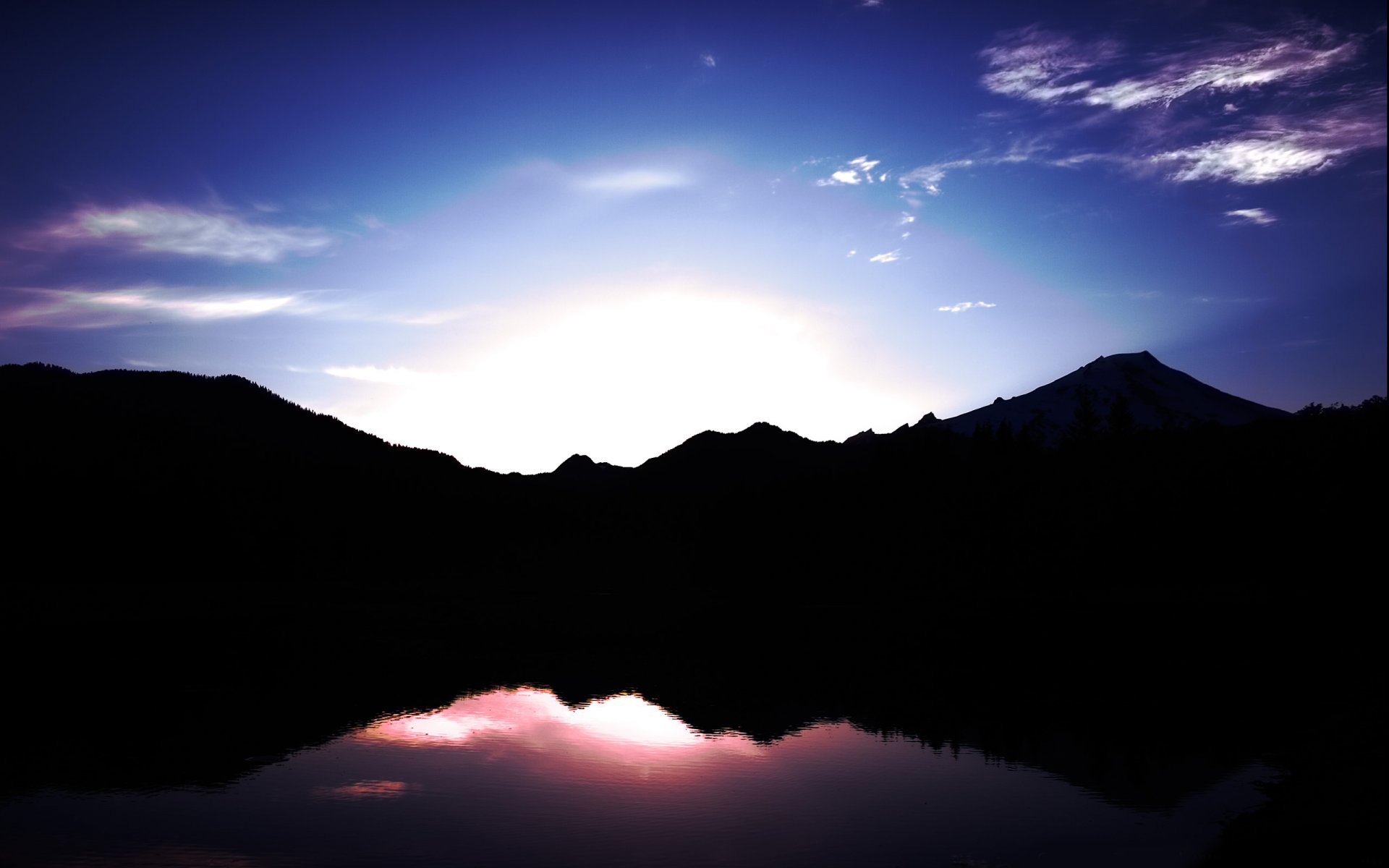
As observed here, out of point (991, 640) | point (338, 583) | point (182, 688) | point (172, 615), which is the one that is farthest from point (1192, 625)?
point (338, 583)

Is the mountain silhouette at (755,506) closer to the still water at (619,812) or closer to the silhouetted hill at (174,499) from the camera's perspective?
the silhouetted hill at (174,499)

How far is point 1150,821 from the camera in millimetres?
24766

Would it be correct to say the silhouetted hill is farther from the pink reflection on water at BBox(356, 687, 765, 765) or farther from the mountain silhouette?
the pink reflection on water at BBox(356, 687, 765, 765)

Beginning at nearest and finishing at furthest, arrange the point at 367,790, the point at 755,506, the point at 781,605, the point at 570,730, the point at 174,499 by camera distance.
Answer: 1. the point at 367,790
2. the point at 570,730
3. the point at 781,605
4. the point at 174,499
5. the point at 755,506

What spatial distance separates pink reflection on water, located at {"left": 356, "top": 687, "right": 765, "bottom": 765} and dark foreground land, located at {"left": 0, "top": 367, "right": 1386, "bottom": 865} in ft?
6.35

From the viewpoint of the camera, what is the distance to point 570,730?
123ft

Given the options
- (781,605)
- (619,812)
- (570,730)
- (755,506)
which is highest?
(755,506)

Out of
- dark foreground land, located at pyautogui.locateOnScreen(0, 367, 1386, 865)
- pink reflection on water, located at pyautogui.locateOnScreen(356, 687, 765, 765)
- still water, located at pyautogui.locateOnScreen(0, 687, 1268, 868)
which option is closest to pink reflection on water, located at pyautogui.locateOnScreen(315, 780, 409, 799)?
still water, located at pyautogui.locateOnScreen(0, 687, 1268, 868)

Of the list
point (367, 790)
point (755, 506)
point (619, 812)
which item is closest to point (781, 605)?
point (755, 506)

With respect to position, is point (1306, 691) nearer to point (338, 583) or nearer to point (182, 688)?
point (182, 688)

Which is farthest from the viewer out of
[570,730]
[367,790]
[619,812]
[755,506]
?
[755,506]

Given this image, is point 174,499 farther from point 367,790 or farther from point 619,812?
point 619,812

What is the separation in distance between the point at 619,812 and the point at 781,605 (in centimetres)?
8391

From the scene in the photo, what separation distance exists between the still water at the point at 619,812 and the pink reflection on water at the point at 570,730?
212mm
